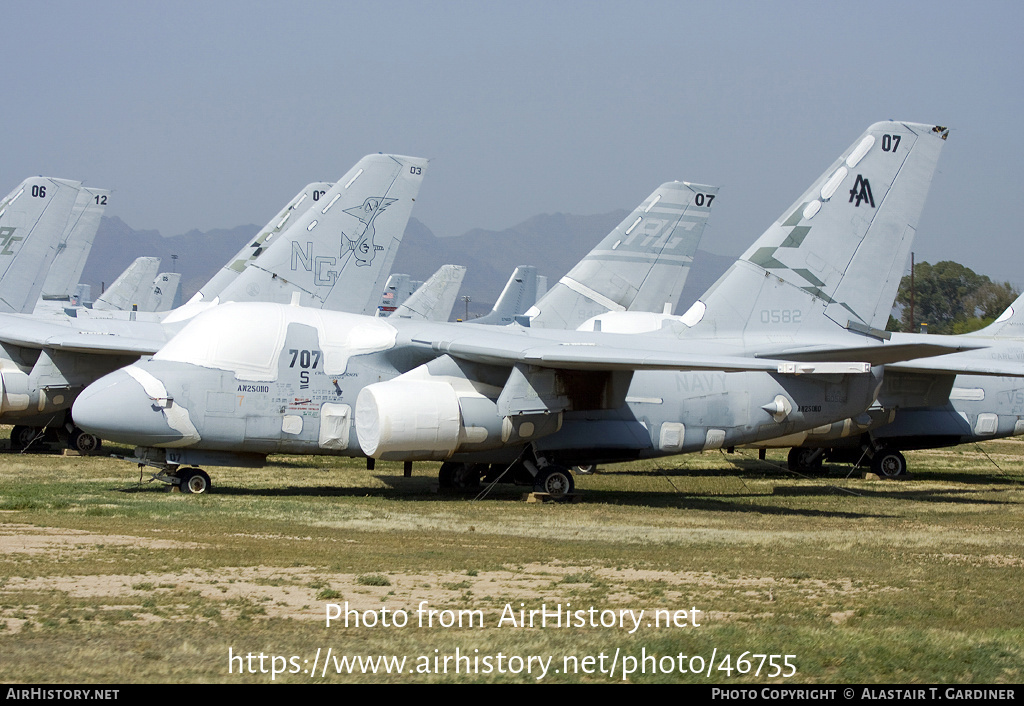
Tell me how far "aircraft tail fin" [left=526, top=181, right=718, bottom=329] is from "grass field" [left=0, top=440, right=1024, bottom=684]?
10.3 meters

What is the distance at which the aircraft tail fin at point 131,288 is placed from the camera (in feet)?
190

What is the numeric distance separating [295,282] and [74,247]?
47.6 ft

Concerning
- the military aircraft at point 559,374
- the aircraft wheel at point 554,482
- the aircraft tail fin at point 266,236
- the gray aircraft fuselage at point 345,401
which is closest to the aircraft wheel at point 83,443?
the aircraft tail fin at point 266,236

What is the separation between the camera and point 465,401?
706 inches

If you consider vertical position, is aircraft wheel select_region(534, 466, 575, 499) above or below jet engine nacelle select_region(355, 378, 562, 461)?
below

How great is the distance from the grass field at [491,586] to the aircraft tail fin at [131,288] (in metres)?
39.7

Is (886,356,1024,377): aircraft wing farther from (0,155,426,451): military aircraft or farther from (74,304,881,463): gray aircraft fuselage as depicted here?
(0,155,426,451): military aircraft

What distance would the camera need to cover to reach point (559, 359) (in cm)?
1716

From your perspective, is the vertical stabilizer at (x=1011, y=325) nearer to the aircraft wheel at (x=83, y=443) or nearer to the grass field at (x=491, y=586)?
the grass field at (x=491, y=586)

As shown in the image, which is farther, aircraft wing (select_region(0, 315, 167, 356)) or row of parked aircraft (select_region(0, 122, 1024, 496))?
aircraft wing (select_region(0, 315, 167, 356))

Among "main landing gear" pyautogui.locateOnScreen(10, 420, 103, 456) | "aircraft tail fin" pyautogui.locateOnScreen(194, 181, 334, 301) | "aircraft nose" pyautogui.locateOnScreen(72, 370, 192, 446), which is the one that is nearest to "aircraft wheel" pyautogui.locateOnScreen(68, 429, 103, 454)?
"main landing gear" pyautogui.locateOnScreen(10, 420, 103, 456)

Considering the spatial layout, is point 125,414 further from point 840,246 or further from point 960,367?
point 960,367

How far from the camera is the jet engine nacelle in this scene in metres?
17.2
